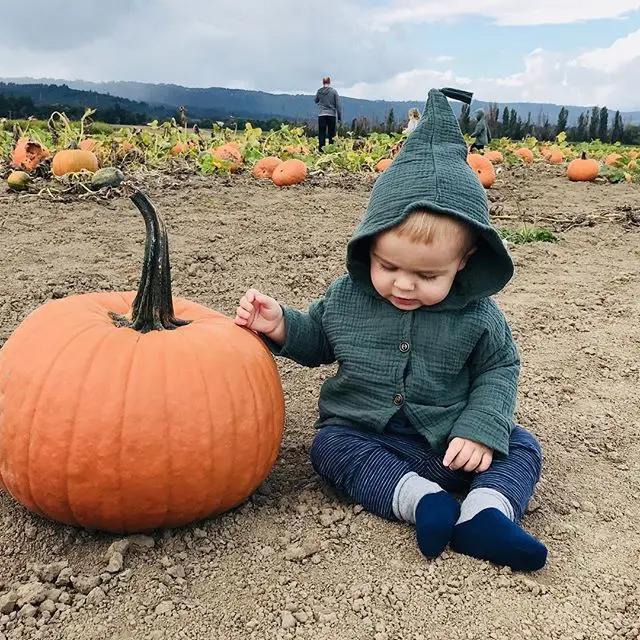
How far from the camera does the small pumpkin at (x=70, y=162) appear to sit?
7539 mm

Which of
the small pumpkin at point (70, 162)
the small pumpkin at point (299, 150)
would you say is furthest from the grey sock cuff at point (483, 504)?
the small pumpkin at point (299, 150)

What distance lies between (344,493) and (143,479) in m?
0.73

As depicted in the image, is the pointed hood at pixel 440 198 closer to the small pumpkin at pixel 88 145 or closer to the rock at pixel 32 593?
the rock at pixel 32 593

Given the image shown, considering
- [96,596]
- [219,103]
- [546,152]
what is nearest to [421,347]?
[96,596]

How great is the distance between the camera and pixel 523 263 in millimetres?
5848

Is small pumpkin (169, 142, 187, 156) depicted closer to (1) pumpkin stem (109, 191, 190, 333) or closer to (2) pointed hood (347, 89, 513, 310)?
(2) pointed hood (347, 89, 513, 310)

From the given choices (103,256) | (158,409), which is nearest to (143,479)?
(158,409)

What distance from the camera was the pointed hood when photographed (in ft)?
7.95

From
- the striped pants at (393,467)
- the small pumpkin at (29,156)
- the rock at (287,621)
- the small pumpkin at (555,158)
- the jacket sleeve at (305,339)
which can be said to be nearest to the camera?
the rock at (287,621)

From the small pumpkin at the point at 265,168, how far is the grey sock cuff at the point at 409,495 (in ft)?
22.8

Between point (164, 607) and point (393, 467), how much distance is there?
84cm

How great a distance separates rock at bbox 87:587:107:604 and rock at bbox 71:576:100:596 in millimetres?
29

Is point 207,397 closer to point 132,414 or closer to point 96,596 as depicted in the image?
point 132,414

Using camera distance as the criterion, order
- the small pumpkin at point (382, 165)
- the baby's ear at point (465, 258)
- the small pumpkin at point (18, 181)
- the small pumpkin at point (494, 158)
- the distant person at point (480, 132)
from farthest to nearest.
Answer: the distant person at point (480, 132), the small pumpkin at point (494, 158), the small pumpkin at point (382, 165), the small pumpkin at point (18, 181), the baby's ear at point (465, 258)
